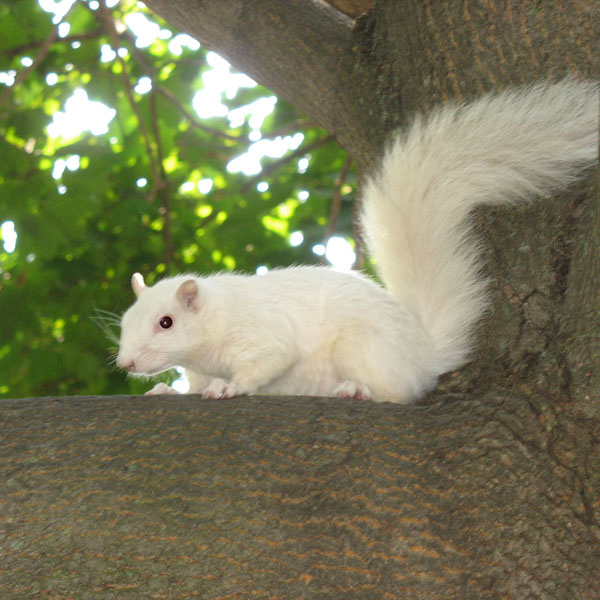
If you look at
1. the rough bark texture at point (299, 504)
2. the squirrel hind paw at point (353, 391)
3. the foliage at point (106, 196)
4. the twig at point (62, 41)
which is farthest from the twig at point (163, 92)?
the rough bark texture at point (299, 504)

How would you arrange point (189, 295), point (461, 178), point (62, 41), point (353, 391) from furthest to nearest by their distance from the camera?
point (62, 41) → point (189, 295) → point (353, 391) → point (461, 178)

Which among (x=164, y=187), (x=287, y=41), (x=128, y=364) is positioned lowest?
(x=128, y=364)

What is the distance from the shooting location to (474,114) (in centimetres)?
209

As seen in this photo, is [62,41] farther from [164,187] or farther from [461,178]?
[461,178]

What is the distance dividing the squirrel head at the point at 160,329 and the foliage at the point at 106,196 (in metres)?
1.04

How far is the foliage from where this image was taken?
3568 mm

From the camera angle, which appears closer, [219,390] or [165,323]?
[219,390]

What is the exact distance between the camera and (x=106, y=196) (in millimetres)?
4223

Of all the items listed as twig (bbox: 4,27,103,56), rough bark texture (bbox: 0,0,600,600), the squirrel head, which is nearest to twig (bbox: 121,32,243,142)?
twig (bbox: 4,27,103,56)

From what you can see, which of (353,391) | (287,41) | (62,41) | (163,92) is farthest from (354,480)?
(62,41)

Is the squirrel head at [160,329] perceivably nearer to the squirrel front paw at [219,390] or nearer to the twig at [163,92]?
the squirrel front paw at [219,390]

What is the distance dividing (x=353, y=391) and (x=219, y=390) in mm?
405

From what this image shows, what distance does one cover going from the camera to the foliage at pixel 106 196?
3.57 metres

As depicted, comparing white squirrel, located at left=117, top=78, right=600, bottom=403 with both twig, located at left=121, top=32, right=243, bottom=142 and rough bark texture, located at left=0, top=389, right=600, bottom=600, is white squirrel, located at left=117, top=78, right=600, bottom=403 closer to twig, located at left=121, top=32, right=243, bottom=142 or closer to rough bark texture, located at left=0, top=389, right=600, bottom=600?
rough bark texture, located at left=0, top=389, right=600, bottom=600
